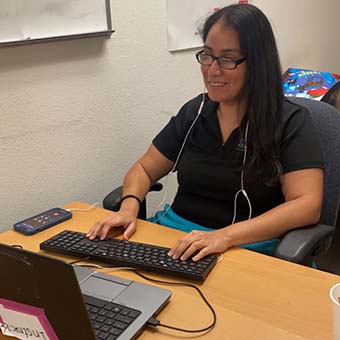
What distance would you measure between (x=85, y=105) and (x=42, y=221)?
43 cm

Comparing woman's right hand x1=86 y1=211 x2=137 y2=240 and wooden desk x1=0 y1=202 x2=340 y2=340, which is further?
woman's right hand x1=86 y1=211 x2=137 y2=240

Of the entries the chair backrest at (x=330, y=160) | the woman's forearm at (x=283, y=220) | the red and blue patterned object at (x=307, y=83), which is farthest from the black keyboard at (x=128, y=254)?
the red and blue patterned object at (x=307, y=83)

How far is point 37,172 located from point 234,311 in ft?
2.77

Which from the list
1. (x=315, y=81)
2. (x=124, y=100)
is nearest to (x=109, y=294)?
(x=124, y=100)

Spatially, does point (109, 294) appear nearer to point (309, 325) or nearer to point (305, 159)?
point (309, 325)

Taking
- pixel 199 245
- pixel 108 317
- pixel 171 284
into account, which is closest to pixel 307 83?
pixel 199 245

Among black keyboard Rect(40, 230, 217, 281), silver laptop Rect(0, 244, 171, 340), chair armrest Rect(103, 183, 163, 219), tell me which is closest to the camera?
silver laptop Rect(0, 244, 171, 340)

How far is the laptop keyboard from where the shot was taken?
93cm

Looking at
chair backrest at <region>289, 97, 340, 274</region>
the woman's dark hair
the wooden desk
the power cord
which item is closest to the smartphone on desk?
the power cord

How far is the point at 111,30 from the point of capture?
66.1 inches

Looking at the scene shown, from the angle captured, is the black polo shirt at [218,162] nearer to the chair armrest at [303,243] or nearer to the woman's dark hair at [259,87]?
the woman's dark hair at [259,87]

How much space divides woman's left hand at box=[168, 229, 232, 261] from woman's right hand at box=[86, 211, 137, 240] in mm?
181

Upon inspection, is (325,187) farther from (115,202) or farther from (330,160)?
(115,202)

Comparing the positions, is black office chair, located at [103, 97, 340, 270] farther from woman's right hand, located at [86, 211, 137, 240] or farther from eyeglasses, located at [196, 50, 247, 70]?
eyeglasses, located at [196, 50, 247, 70]
